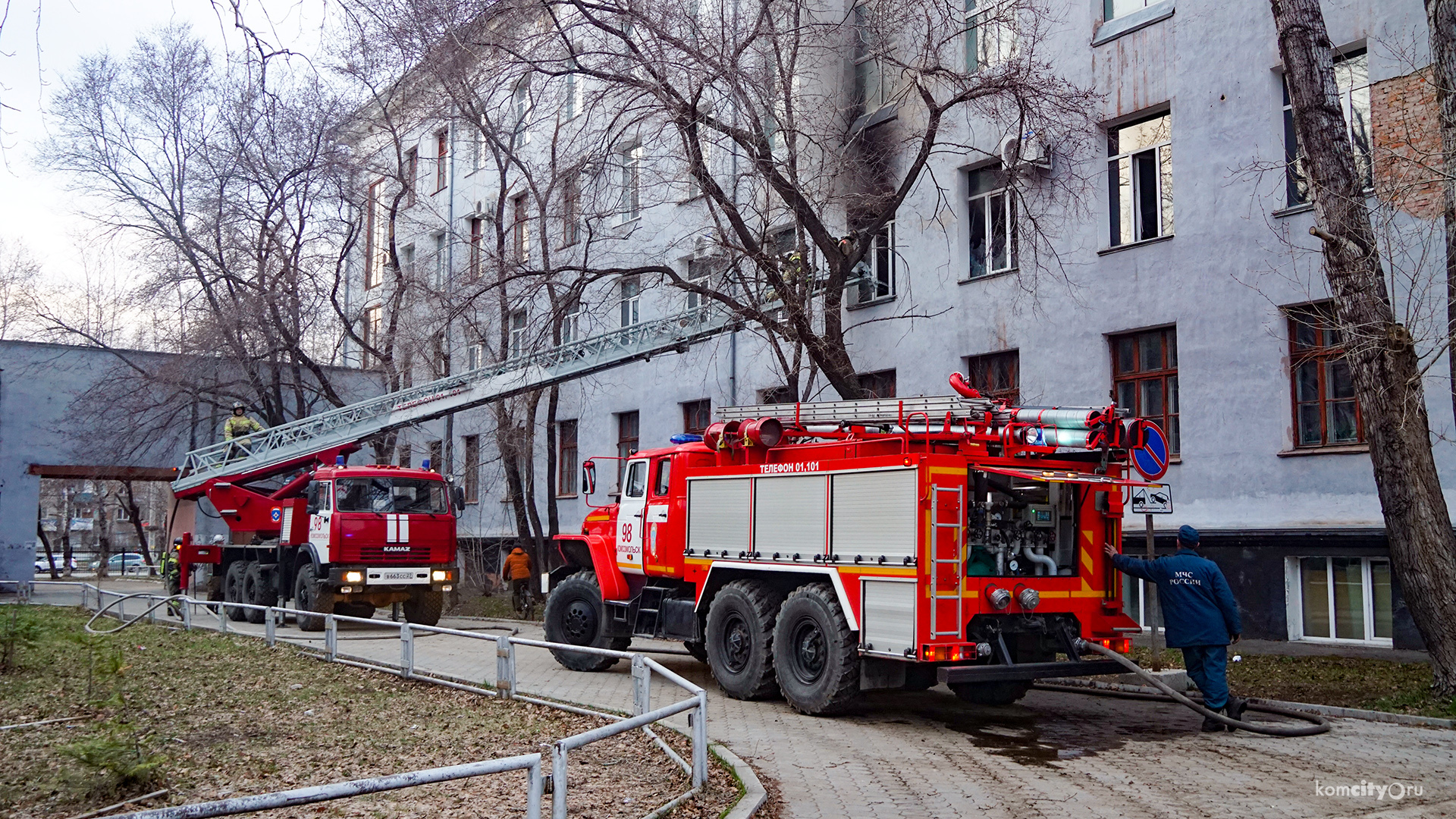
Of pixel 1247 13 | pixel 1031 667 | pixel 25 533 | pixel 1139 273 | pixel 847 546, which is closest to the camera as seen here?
pixel 1031 667

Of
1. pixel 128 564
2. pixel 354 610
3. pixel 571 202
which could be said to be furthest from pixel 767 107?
pixel 128 564

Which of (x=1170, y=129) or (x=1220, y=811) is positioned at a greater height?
(x=1170, y=129)

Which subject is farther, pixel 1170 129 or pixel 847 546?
pixel 1170 129

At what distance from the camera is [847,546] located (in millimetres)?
11297

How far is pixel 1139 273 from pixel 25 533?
30733 mm

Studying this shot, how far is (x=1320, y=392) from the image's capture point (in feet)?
52.4

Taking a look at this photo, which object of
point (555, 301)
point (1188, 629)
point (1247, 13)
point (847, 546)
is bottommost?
point (1188, 629)

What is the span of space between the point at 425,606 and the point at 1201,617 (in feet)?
48.9

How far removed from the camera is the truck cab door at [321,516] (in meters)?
20.8

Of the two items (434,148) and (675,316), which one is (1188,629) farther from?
(434,148)

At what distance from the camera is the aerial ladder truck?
2102cm

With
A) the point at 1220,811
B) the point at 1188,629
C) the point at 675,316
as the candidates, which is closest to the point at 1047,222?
the point at 675,316

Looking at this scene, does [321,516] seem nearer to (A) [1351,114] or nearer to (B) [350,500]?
(B) [350,500]

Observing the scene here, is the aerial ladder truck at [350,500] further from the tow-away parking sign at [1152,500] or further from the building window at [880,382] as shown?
the tow-away parking sign at [1152,500]
